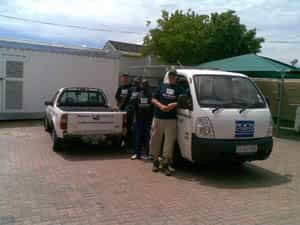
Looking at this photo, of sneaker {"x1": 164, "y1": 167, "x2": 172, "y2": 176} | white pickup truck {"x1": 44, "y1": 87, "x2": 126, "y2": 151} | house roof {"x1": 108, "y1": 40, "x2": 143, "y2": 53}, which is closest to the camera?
sneaker {"x1": 164, "y1": 167, "x2": 172, "y2": 176}

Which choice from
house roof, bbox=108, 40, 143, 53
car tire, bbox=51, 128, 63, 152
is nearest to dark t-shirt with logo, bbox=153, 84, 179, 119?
car tire, bbox=51, 128, 63, 152

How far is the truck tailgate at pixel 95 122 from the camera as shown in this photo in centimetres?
670

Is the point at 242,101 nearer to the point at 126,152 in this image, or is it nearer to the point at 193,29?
the point at 126,152

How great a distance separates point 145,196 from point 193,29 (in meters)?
17.7

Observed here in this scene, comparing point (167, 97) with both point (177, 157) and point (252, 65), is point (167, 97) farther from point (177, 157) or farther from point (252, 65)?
point (252, 65)

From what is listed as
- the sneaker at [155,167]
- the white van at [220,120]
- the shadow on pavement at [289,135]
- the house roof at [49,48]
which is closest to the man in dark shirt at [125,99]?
the sneaker at [155,167]

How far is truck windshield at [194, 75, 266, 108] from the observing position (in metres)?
5.63

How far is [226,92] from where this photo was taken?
586 centimetres

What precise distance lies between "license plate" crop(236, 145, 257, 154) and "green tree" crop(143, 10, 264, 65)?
1557 centimetres

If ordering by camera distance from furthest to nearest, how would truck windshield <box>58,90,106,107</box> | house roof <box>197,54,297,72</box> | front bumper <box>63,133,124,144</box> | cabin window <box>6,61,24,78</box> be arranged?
cabin window <box>6,61,24,78</box>
house roof <box>197,54,297,72</box>
truck windshield <box>58,90,106,107</box>
front bumper <box>63,133,124,144</box>

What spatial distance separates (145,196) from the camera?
15.2ft

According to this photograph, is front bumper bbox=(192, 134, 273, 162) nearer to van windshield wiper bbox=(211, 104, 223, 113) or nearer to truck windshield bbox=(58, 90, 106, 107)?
van windshield wiper bbox=(211, 104, 223, 113)

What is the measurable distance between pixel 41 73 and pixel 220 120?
8.71 m

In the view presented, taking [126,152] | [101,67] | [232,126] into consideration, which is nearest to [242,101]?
[232,126]
